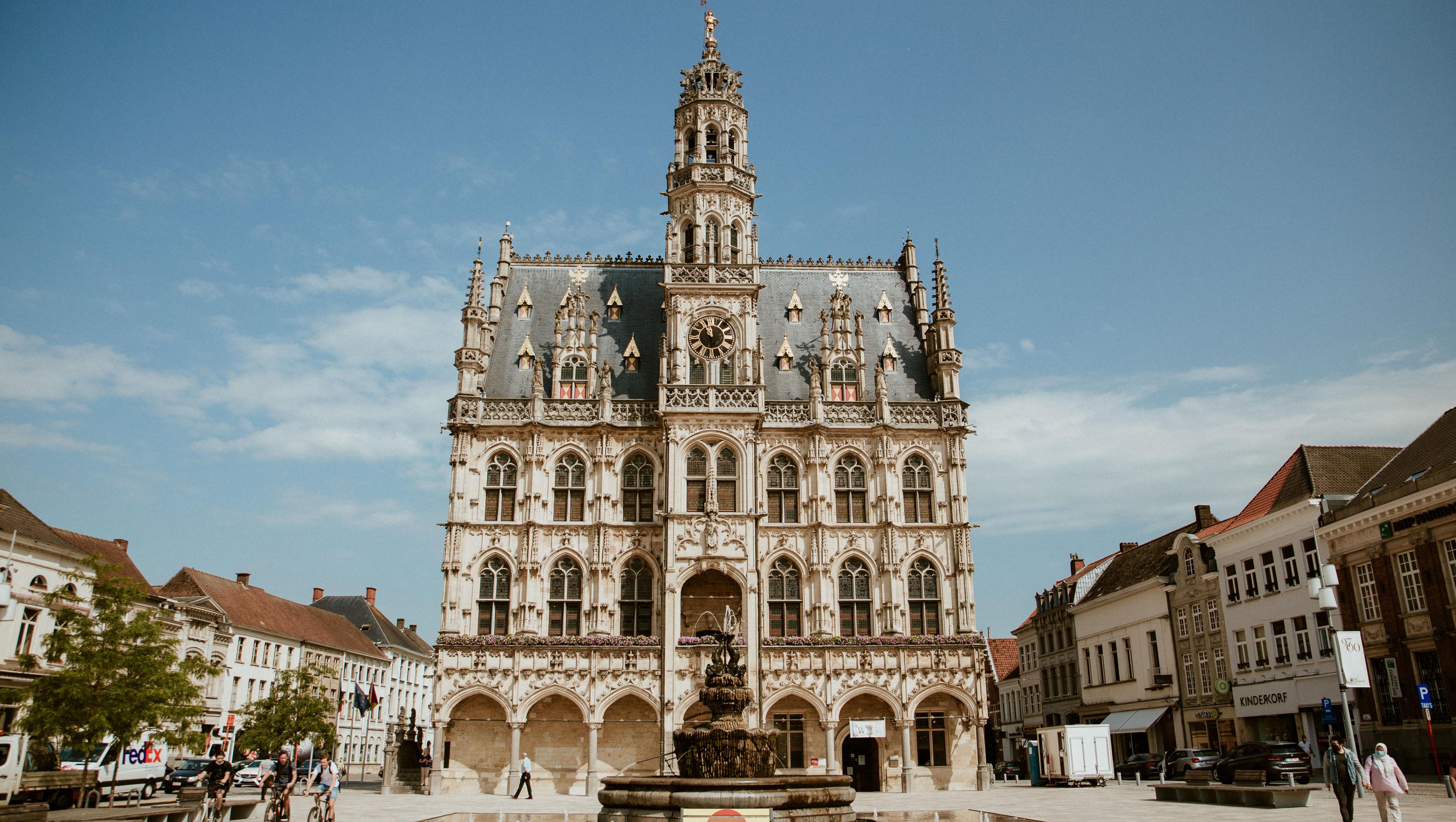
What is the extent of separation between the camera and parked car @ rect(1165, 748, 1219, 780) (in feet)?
112

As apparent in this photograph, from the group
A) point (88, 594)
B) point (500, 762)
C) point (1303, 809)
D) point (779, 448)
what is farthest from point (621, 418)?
point (1303, 809)

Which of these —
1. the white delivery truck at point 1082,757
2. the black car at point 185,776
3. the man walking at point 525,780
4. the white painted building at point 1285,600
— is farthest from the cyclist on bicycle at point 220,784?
the white painted building at point 1285,600

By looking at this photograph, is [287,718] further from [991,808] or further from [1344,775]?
[1344,775]

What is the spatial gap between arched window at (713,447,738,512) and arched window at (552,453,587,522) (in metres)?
5.50

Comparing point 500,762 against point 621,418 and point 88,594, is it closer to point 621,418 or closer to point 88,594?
point 621,418

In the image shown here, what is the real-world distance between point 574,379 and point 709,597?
11.2 m

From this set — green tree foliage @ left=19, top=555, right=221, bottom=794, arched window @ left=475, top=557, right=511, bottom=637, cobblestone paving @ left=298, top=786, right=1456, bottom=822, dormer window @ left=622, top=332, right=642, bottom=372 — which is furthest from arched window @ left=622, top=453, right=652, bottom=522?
green tree foliage @ left=19, top=555, right=221, bottom=794

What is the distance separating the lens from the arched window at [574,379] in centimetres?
4306

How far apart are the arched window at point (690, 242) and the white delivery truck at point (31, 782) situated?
93.6 ft

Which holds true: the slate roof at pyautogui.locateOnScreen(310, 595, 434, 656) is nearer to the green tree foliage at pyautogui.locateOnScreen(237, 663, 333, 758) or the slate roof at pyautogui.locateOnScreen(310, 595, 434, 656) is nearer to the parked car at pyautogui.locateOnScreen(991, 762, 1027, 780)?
the green tree foliage at pyautogui.locateOnScreen(237, 663, 333, 758)

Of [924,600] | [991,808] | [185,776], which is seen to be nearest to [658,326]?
[924,600]

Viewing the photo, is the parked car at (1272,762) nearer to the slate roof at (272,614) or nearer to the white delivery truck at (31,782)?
the white delivery truck at (31,782)

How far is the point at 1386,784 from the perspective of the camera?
15.8m

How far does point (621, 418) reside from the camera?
42.0 metres
